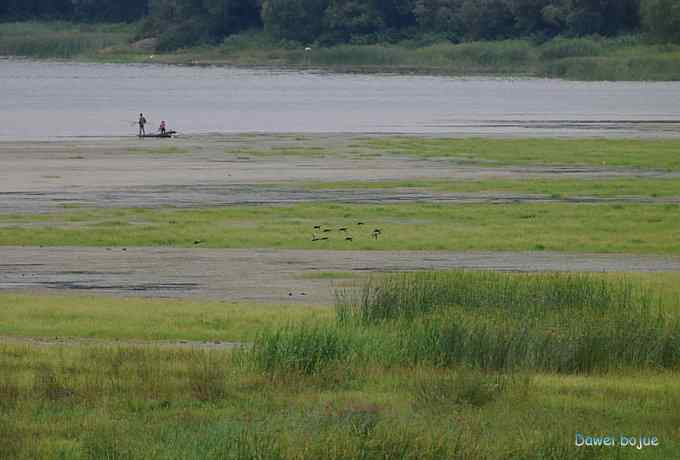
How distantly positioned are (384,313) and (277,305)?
4476mm

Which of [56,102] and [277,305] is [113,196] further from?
[56,102]

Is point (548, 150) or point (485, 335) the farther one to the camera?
point (548, 150)

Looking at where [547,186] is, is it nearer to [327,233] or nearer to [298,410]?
[327,233]

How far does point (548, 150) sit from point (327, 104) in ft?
184

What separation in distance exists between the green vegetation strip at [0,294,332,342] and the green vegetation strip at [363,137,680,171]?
3786 cm

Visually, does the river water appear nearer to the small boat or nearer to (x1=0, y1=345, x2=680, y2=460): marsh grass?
the small boat

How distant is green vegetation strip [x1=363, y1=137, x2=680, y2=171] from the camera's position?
6428cm

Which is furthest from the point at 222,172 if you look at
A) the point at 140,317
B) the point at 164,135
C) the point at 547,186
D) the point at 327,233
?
the point at 140,317

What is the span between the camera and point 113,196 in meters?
48.3

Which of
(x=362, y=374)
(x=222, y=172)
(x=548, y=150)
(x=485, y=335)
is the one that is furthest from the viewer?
(x=548, y=150)

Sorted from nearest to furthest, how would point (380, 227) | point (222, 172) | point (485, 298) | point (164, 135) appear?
point (485, 298), point (380, 227), point (222, 172), point (164, 135)

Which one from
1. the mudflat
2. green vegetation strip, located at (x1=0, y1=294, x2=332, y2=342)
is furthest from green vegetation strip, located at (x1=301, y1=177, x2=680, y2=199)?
green vegetation strip, located at (x1=0, y1=294, x2=332, y2=342)

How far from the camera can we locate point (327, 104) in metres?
126

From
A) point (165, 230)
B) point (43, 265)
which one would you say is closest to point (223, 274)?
point (43, 265)
